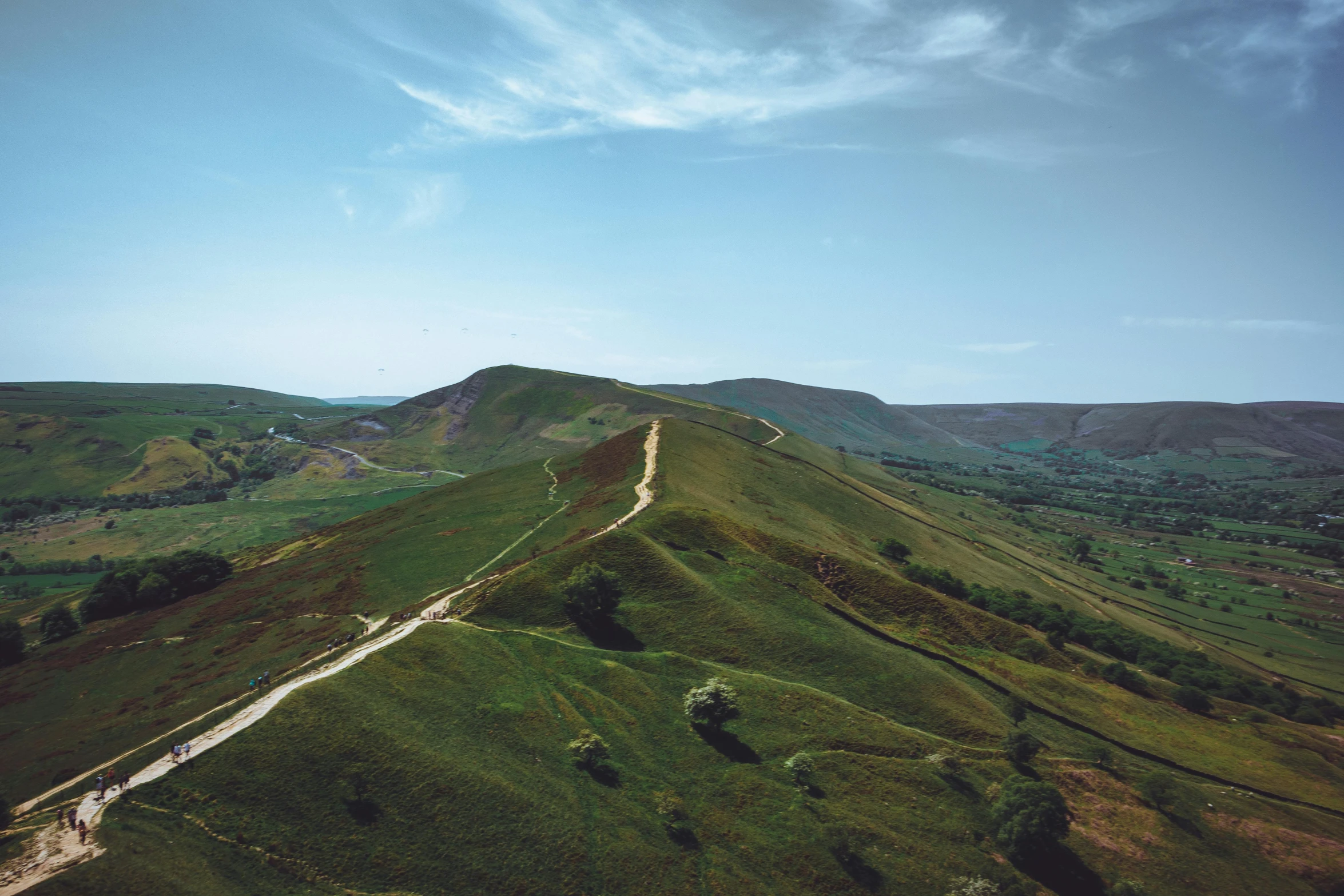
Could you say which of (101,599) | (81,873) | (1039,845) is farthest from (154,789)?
(101,599)

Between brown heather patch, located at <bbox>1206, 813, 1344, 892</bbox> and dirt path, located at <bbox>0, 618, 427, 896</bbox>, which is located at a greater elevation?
dirt path, located at <bbox>0, 618, 427, 896</bbox>

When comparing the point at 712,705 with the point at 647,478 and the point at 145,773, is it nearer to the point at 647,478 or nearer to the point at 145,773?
the point at 145,773

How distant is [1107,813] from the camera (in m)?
54.9

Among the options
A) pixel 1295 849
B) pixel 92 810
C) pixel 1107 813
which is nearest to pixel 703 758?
pixel 1107 813

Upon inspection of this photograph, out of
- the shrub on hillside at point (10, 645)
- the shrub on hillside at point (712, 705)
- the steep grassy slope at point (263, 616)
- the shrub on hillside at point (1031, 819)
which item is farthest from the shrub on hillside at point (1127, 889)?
the shrub on hillside at point (10, 645)

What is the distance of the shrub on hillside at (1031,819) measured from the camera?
158 feet

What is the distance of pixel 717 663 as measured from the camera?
65.4m

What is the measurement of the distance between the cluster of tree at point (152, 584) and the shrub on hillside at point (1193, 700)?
153 meters

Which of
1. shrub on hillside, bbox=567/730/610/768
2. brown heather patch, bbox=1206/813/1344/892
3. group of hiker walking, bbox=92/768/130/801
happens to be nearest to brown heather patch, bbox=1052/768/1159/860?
brown heather patch, bbox=1206/813/1344/892

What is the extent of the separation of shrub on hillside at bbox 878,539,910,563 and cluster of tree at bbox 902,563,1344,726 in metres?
3.67

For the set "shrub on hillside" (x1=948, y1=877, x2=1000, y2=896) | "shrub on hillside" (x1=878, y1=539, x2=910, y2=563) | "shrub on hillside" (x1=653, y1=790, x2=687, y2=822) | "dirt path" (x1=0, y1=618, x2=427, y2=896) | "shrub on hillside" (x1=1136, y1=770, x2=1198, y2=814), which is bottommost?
"shrub on hillside" (x1=948, y1=877, x2=1000, y2=896)

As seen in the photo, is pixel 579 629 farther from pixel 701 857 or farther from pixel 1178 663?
pixel 1178 663

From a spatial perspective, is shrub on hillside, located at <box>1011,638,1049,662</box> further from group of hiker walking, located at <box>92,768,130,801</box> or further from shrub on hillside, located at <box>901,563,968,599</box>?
group of hiker walking, located at <box>92,768,130,801</box>

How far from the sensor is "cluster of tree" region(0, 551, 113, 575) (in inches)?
7456
